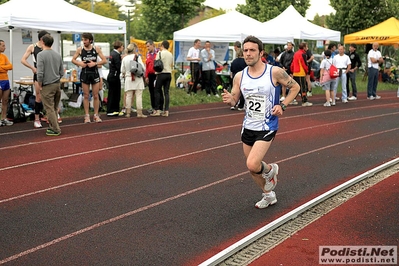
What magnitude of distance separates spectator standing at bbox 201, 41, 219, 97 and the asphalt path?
6.58 metres

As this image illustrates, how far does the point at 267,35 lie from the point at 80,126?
36.9 ft

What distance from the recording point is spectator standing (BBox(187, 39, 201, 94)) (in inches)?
814

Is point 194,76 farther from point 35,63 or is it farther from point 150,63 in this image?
point 35,63

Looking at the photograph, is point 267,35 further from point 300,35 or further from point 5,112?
point 5,112

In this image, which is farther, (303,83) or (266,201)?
(303,83)

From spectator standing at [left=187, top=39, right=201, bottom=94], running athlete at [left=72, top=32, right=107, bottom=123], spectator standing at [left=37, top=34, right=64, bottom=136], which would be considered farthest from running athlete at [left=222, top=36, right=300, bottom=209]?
spectator standing at [left=187, top=39, right=201, bottom=94]

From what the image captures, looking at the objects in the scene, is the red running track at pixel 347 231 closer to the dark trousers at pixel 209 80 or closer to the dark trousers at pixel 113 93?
the dark trousers at pixel 113 93

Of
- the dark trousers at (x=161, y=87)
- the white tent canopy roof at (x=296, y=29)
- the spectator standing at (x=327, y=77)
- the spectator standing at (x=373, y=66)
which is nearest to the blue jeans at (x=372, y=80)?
the spectator standing at (x=373, y=66)

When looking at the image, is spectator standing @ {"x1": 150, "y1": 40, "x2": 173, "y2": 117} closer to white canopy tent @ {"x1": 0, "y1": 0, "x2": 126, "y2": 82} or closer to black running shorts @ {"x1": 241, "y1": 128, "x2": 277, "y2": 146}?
white canopy tent @ {"x1": 0, "y1": 0, "x2": 126, "y2": 82}

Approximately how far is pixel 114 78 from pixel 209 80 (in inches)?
271

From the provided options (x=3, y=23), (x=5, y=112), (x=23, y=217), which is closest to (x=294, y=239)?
(x=23, y=217)

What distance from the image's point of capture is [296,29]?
23438 mm

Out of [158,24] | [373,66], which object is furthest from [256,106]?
[158,24]

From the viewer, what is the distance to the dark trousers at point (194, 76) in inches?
836
